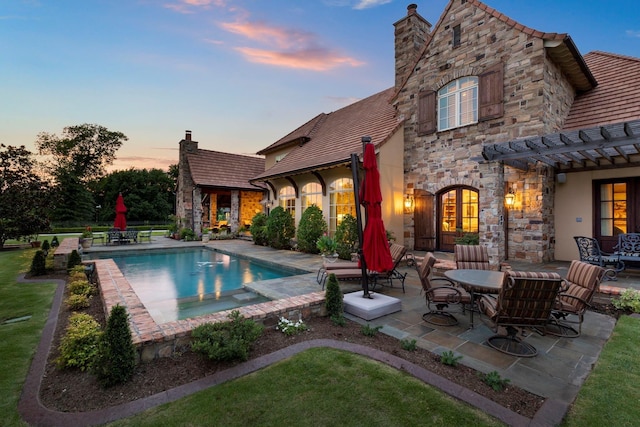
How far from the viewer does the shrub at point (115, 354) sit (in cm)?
293

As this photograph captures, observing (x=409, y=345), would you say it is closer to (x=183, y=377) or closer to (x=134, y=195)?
(x=183, y=377)

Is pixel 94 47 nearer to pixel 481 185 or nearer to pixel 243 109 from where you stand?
pixel 243 109

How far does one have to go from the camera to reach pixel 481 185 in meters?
9.40

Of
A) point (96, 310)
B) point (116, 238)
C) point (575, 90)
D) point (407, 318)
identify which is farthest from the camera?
point (116, 238)

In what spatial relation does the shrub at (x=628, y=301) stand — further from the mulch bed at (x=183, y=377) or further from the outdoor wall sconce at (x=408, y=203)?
the outdoor wall sconce at (x=408, y=203)

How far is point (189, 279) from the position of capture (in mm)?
9141

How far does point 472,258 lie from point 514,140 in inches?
163

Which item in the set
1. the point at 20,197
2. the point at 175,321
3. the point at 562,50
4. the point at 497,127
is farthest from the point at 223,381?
the point at 20,197

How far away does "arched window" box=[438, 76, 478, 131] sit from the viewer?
984 centimetres

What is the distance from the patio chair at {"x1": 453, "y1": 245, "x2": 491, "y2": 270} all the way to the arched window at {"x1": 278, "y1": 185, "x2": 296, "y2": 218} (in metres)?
10.1

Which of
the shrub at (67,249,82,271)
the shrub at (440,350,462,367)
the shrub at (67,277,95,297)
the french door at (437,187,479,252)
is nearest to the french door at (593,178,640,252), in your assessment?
the french door at (437,187,479,252)

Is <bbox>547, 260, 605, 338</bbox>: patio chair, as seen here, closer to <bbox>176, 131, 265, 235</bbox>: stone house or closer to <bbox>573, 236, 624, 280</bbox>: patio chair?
<bbox>573, 236, 624, 280</bbox>: patio chair

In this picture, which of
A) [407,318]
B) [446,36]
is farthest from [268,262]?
[446,36]

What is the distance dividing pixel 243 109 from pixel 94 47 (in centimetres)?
731
